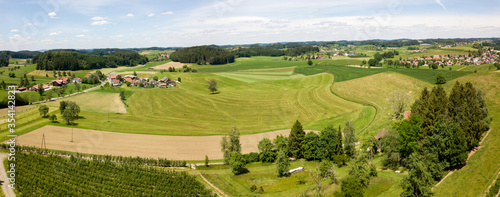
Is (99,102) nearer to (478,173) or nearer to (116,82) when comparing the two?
(116,82)

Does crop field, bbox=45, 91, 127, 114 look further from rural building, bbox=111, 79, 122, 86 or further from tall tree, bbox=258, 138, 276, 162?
tall tree, bbox=258, 138, 276, 162

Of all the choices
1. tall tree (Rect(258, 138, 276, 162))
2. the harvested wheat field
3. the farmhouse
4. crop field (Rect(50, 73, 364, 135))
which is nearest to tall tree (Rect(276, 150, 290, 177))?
tall tree (Rect(258, 138, 276, 162))

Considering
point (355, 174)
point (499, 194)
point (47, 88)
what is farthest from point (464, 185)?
point (47, 88)

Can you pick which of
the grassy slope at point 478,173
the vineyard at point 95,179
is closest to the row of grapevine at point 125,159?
the vineyard at point 95,179

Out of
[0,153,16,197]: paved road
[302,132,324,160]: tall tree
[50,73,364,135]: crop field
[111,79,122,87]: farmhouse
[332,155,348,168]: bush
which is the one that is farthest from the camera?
[111,79,122,87]: farmhouse

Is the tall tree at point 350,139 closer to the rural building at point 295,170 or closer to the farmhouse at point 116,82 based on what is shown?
the rural building at point 295,170

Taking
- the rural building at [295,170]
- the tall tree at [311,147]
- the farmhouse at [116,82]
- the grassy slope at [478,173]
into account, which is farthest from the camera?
the farmhouse at [116,82]

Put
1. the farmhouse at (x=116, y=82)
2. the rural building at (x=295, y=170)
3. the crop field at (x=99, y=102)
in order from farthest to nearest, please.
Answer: the farmhouse at (x=116, y=82)
the crop field at (x=99, y=102)
the rural building at (x=295, y=170)
